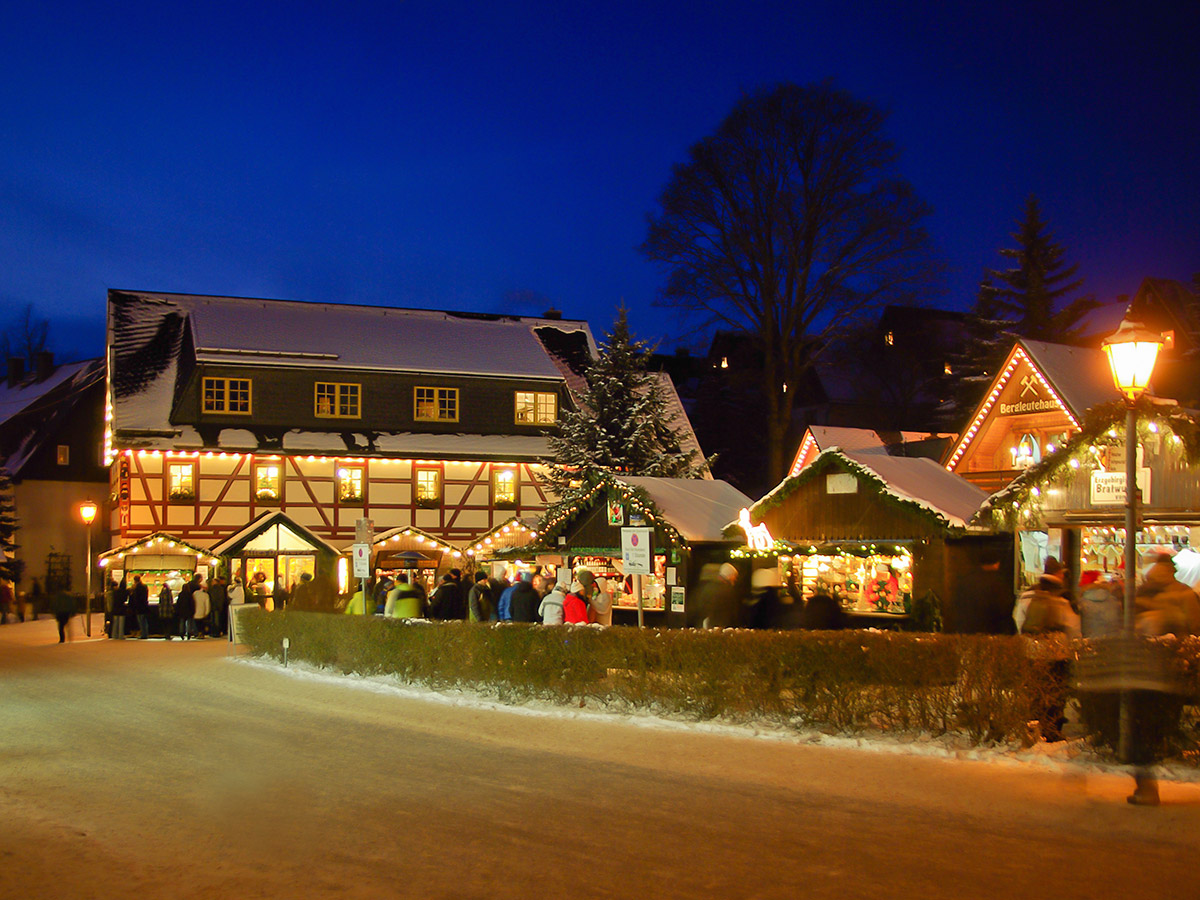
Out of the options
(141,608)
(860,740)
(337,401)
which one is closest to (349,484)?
(337,401)

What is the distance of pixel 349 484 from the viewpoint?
37.5 metres

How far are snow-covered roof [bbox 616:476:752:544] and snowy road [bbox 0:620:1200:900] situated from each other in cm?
883

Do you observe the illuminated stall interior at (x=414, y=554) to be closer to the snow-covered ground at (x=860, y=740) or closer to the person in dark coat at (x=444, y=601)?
the person in dark coat at (x=444, y=601)

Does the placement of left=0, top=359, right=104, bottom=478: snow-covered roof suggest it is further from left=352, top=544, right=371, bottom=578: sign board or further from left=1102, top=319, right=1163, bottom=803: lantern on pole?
left=1102, top=319, right=1163, bottom=803: lantern on pole

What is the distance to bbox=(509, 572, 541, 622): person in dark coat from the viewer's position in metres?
16.8

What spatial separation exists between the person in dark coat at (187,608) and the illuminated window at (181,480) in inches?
336

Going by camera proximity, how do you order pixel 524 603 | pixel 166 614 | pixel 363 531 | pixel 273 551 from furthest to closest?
1. pixel 273 551
2. pixel 166 614
3. pixel 363 531
4. pixel 524 603

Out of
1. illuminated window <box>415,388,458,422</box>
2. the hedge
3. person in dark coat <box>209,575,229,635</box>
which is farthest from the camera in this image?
illuminated window <box>415,388,458,422</box>

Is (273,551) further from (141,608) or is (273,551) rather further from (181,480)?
(141,608)

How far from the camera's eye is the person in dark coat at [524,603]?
→ 16844mm

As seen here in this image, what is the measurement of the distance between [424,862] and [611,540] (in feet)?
52.2

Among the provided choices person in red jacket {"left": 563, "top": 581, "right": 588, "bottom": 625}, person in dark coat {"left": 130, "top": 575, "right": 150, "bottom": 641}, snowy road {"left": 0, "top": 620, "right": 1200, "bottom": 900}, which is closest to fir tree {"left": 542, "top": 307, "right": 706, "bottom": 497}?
person in dark coat {"left": 130, "top": 575, "right": 150, "bottom": 641}

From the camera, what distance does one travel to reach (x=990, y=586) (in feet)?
39.4

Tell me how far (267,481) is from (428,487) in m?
5.33
